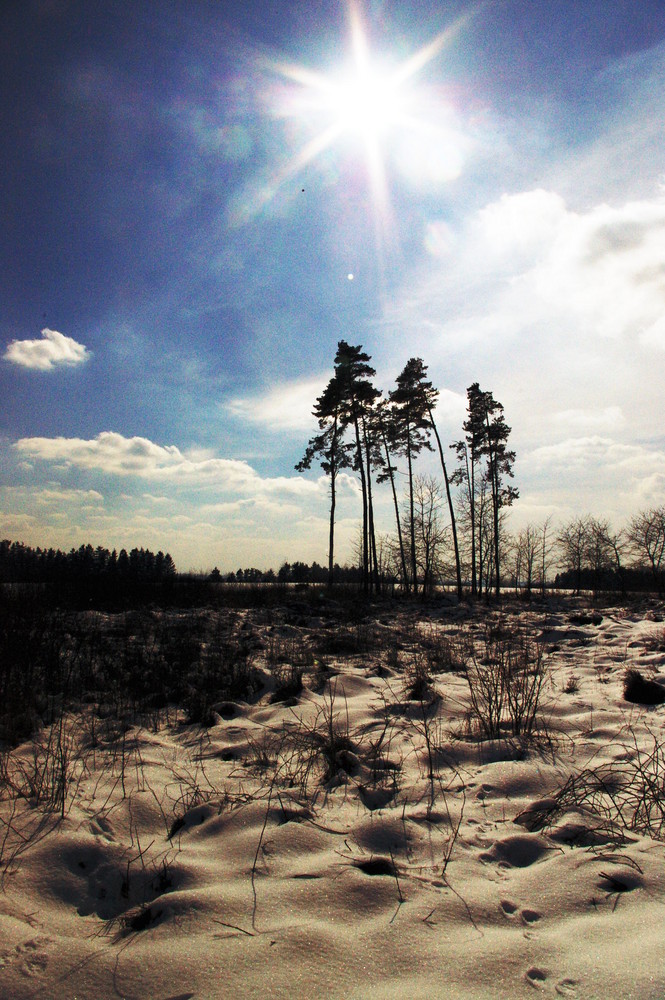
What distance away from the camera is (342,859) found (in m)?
2.33

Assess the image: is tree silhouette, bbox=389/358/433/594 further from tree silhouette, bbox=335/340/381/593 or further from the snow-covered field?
the snow-covered field

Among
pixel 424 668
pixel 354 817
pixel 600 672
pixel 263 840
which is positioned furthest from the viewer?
pixel 424 668

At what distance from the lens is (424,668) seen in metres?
7.20

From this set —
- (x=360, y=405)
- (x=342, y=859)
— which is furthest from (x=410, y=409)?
(x=342, y=859)

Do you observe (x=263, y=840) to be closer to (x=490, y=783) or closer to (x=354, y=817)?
(x=354, y=817)

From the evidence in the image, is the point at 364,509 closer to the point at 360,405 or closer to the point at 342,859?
the point at 360,405

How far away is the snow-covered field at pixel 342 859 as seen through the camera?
1.58 m

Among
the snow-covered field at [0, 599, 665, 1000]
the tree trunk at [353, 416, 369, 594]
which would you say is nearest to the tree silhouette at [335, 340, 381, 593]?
the tree trunk at [353, 416, 369, 594]

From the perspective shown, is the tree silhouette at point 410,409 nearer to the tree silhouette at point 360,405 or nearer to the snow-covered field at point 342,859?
the tree silhouette at point 360,405

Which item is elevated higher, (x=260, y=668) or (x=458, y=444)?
(x=458, y=444)

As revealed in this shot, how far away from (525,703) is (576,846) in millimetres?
2143

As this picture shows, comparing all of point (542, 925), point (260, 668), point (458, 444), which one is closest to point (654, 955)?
point (542, 925)

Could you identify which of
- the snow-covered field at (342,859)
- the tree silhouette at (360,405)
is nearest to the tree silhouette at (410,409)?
the tree silhouette at (360,405)

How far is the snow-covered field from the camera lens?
5.18ft
